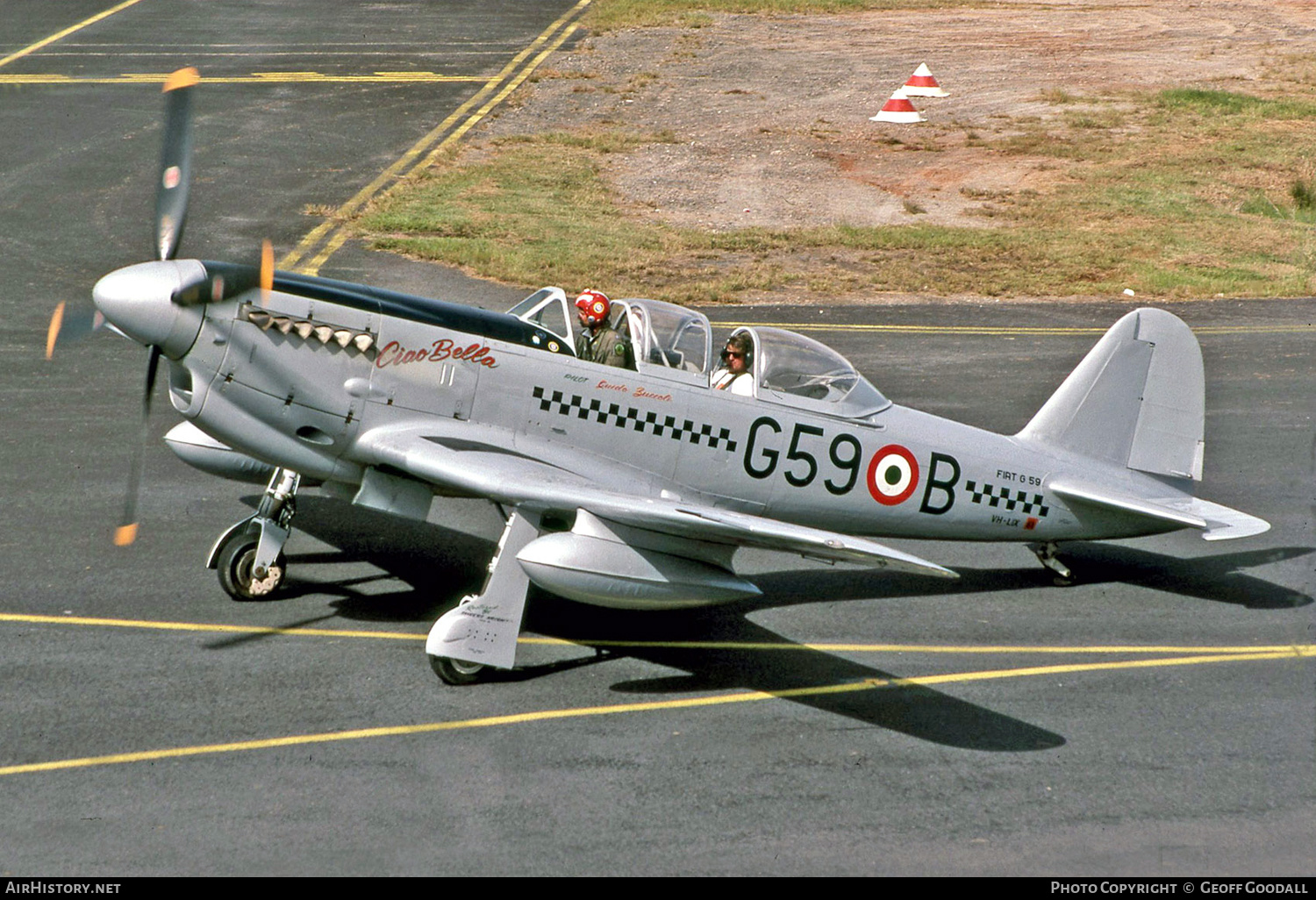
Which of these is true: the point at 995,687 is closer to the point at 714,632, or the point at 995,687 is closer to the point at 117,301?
the point at 714,632

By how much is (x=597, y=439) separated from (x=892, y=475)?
2.56 m

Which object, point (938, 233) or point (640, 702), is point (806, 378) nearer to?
point (640, 702)

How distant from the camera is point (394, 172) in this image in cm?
2695

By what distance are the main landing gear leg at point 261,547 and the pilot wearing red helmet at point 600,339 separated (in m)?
2.59

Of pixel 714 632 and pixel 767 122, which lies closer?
pixel 714 632

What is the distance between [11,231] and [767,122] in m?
17.1

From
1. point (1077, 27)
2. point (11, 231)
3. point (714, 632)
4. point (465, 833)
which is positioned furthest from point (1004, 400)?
point (1077, 27)

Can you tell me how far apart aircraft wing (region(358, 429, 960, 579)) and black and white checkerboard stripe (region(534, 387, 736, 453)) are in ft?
1.60

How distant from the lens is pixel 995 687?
9867 mm

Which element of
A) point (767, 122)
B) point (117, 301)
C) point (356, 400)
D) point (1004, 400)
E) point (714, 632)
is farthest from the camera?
point (767, 122)

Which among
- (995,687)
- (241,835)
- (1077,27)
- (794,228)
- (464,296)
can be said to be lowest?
(241,835)

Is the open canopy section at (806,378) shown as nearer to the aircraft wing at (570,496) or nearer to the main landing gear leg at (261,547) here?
the aircraft wing at (570,496)

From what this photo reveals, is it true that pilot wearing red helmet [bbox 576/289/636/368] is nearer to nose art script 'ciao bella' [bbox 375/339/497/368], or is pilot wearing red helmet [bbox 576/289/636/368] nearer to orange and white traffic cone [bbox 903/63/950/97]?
nose art script 'ciao bella' [bbox 375/339/497/368]

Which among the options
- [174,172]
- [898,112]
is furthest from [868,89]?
[174,172]
